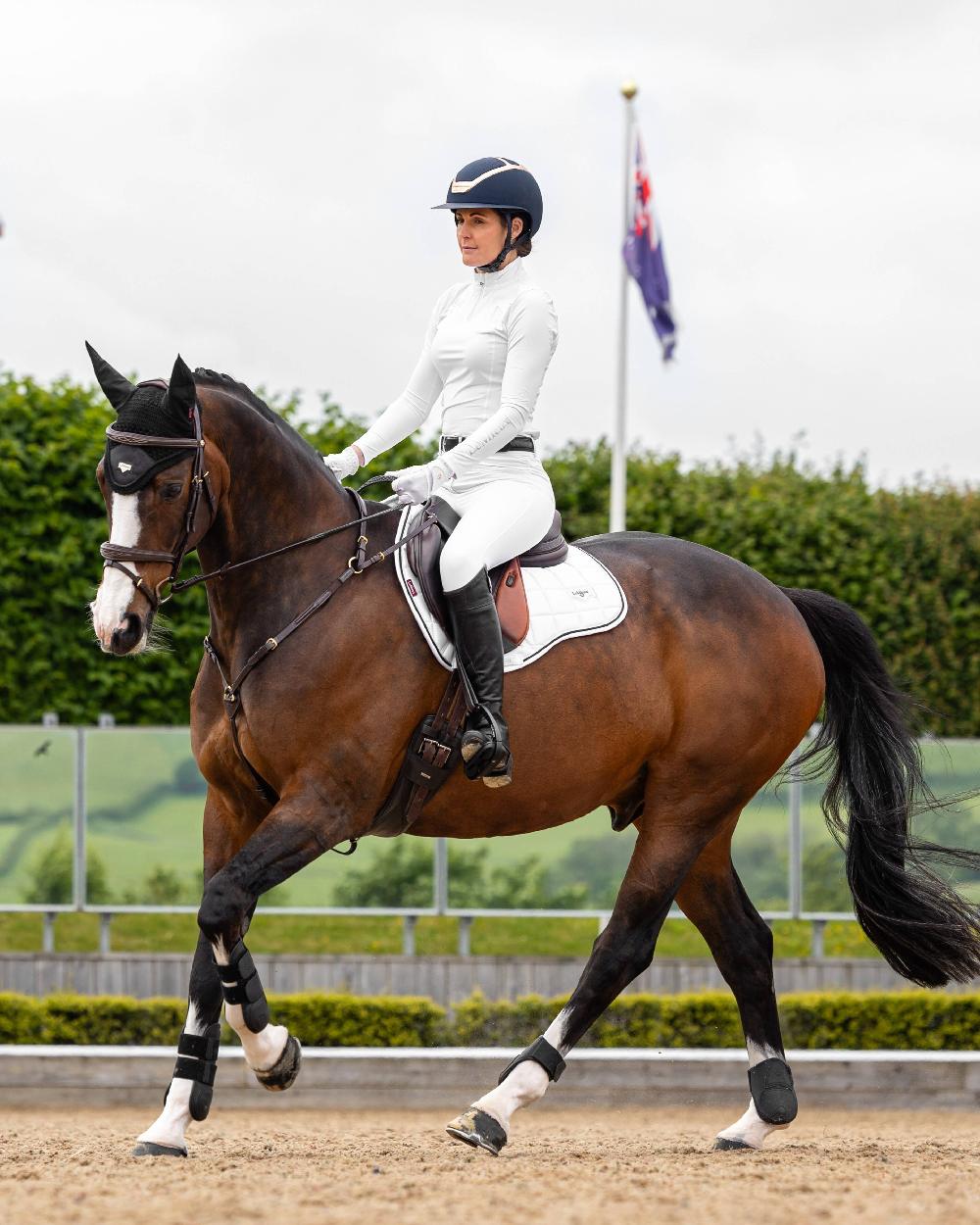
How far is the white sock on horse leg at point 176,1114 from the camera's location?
6074mm

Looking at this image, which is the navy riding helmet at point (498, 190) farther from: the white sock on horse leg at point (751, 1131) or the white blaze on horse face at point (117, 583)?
the white sock on horse leg at point (751, 1131)

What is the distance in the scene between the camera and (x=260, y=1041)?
591 centimetres

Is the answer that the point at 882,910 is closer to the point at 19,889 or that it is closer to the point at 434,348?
the point at 434,348

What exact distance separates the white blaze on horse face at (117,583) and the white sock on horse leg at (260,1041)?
3.94 ft

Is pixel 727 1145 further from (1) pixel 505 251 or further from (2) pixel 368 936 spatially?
(2) pixel 368 936

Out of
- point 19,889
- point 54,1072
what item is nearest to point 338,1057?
point 54,1072

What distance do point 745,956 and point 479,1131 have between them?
1.52 meters

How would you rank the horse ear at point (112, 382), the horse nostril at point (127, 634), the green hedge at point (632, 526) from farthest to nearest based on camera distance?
the green hedge at point (632, 526) → the horse ear at point (112, 382) → the horse nostril at point (127, 634)

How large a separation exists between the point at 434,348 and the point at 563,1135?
12.0 feet

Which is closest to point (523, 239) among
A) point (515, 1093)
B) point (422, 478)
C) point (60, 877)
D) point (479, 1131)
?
point (422, 478)

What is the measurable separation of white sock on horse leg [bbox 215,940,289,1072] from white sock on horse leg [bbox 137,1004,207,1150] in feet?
0.82

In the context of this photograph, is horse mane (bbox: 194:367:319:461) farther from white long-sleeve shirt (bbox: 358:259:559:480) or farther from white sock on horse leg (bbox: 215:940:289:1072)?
white sock on horse leg (bbox: 215:940:289:1072)

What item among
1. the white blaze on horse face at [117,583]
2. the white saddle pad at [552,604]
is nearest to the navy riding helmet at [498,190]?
the white saddle pad at [552,604]

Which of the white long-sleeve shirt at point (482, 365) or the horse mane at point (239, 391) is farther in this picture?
the white long-sleeve shirt at point (482, 365)
